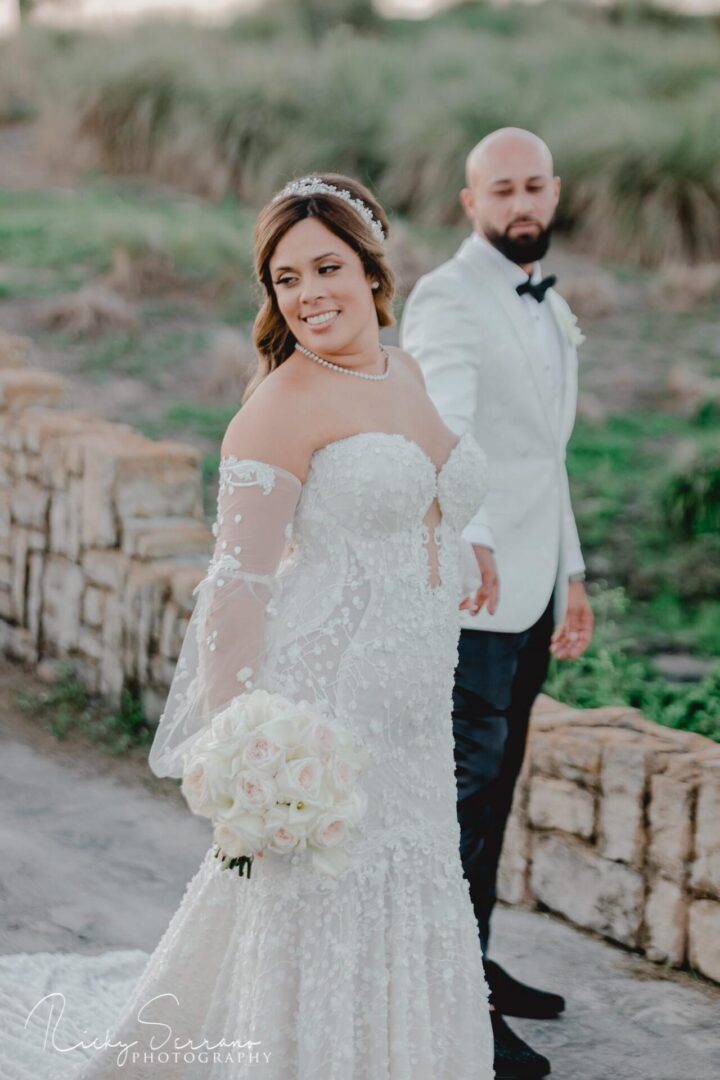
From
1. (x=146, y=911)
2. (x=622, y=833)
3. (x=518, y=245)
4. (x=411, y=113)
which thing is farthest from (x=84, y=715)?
(x=411, y=113)

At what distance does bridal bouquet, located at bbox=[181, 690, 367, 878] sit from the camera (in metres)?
2.56

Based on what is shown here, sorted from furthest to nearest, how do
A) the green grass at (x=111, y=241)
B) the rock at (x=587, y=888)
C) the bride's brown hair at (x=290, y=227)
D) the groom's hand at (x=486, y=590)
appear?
1. the green grass at (x=111, y=241)
2. the rock at (x=587, y=888)
3. the groom's hand at (x=486, y=590)
4. the bride's brown hair at (x=290, y=227)

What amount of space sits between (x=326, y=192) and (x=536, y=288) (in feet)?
3.43

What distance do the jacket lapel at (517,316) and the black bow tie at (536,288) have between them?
0.08 feet

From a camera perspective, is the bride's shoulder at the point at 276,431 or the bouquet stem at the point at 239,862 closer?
the bouquet stem at the point at 239,862

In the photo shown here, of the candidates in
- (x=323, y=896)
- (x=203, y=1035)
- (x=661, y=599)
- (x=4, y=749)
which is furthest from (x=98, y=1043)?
(x=661, y=599)

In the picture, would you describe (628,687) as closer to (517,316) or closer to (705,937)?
(705,937)

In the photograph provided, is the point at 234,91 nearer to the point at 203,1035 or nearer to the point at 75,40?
the point at 75,40

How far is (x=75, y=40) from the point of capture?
20.0 metres

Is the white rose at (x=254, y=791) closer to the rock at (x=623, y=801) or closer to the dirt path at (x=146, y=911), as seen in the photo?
the dirt path at (x=146, y=911)

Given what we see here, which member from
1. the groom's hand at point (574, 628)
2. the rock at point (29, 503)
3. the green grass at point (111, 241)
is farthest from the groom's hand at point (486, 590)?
the green grass at point (111, 241)

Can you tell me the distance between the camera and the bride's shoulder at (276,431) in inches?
110

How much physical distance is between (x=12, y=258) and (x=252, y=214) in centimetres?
264

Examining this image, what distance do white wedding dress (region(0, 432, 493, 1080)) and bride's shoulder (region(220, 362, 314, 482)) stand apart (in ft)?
0.10
